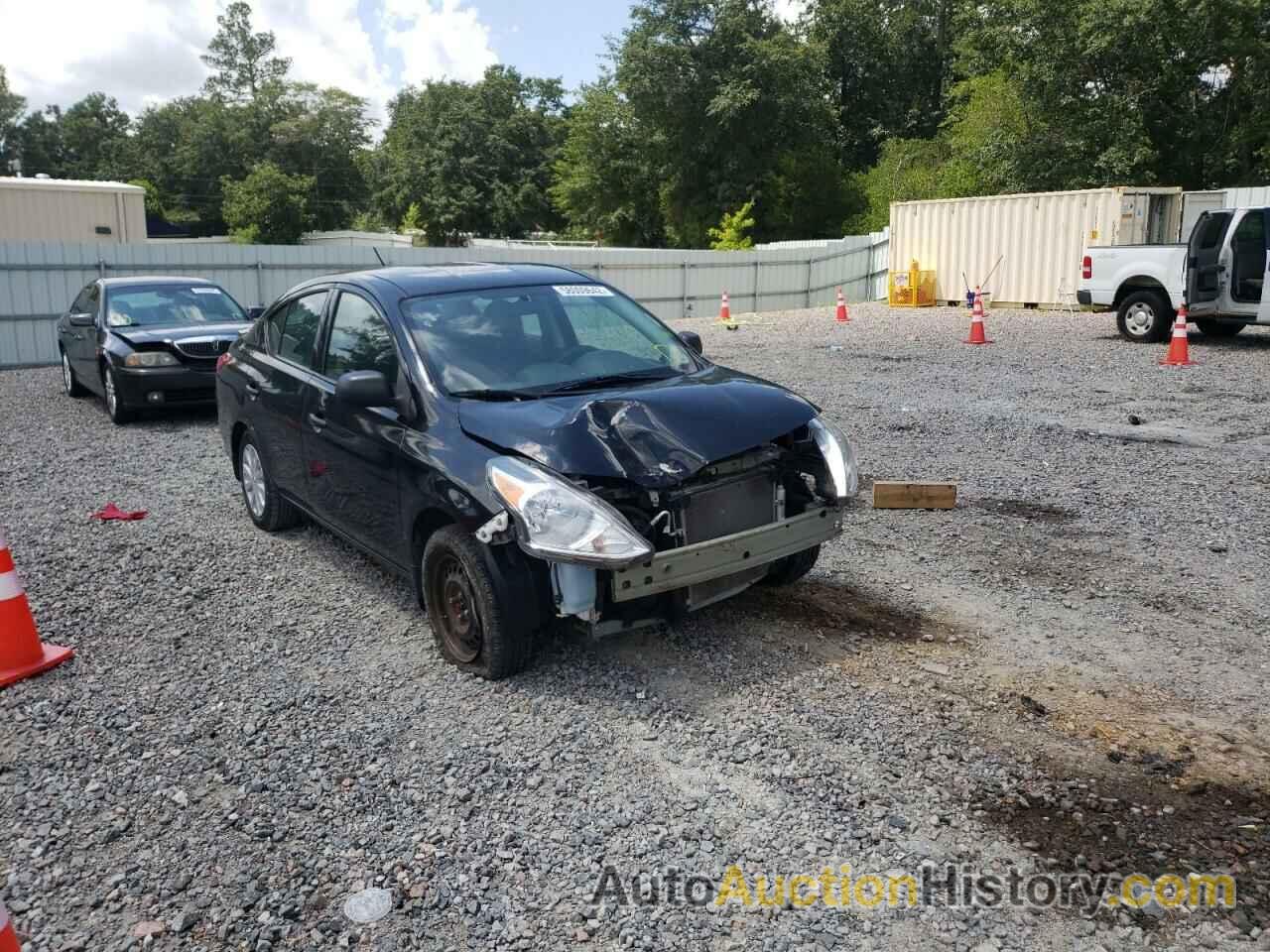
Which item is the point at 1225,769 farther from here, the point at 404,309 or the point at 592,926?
the point at 404,309

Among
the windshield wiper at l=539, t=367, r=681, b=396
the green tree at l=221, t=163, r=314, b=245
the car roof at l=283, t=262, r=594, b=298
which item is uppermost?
the green tree at l=221, t=163, r=314, b=245

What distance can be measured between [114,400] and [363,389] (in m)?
7.39

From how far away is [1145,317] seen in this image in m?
15.6

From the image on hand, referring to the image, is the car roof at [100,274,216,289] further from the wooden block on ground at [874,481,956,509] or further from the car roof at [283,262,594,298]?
the wooden block on ground at [874,481,956,509]

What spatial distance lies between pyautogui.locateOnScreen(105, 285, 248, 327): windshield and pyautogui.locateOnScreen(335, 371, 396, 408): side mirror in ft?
24.6

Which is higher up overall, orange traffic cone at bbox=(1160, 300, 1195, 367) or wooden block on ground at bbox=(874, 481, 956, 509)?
orange traffic cone at bbox=(1160, 300, 1195, 367)

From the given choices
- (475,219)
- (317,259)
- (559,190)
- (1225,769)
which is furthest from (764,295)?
(475,219)

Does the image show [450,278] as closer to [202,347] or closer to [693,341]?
[693,341]

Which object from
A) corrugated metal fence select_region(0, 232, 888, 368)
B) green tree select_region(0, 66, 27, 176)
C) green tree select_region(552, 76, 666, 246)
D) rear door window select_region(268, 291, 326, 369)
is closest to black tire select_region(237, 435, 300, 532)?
rear door window select_region(268, 291, 326, 369)

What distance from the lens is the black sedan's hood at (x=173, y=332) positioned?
10.3 meters

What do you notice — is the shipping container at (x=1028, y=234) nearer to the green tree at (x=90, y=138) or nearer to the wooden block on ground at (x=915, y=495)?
the wooden block on ground at (x=915, y=495)

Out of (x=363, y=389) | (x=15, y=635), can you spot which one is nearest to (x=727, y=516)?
(x=363, y=389)

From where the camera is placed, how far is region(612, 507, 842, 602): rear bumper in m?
3.87

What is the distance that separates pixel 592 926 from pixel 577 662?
169 cm
